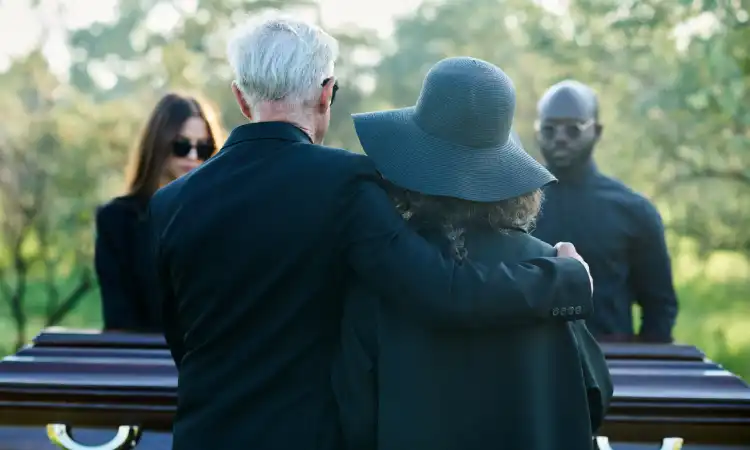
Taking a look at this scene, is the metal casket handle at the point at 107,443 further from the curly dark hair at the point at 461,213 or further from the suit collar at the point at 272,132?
the curly dark hair at the point at 461,213

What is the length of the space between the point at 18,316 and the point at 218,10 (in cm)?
651

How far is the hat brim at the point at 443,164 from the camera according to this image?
212 centimetres

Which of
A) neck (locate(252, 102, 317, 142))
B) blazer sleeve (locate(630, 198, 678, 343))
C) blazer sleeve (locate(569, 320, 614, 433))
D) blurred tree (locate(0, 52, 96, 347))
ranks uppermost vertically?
neck (locate(252, 102, 317, 142))

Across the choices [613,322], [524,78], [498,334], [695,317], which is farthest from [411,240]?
[695,317]

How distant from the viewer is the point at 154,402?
298 centimetres

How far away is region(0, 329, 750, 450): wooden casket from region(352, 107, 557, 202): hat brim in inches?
38.3

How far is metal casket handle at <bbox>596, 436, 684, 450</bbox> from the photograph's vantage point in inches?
111

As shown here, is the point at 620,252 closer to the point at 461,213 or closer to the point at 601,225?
the point at 601,225

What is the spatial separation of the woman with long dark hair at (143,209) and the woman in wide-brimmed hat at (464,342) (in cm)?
184

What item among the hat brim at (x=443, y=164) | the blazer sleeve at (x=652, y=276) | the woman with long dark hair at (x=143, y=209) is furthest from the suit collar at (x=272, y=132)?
the blazer sleeve at (x=652, y=276)

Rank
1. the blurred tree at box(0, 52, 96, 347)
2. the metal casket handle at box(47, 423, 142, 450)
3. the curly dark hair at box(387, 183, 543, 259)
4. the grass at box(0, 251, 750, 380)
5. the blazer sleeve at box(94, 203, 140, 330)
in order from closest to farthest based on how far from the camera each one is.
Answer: the curly dark hair at box(387, 183, 543, 259) < the metal casket handle at box(47, 423, 142, 450) < the blazer sleeve at box(94, 203, 140, 330) < the blurred tree at box(0, 52, 96, 347) < the grass at box(0, 251, 750, 380)

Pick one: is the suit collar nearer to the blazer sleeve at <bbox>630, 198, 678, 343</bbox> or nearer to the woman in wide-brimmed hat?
the woman in wide-brimmed hat

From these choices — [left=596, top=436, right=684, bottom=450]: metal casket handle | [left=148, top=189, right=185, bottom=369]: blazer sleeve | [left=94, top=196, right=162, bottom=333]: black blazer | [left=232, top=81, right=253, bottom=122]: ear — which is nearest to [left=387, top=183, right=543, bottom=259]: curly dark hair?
[left=232, top=81, right=253, bottom=122]: ear

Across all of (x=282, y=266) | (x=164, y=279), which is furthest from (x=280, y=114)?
(x=164, y=279)
